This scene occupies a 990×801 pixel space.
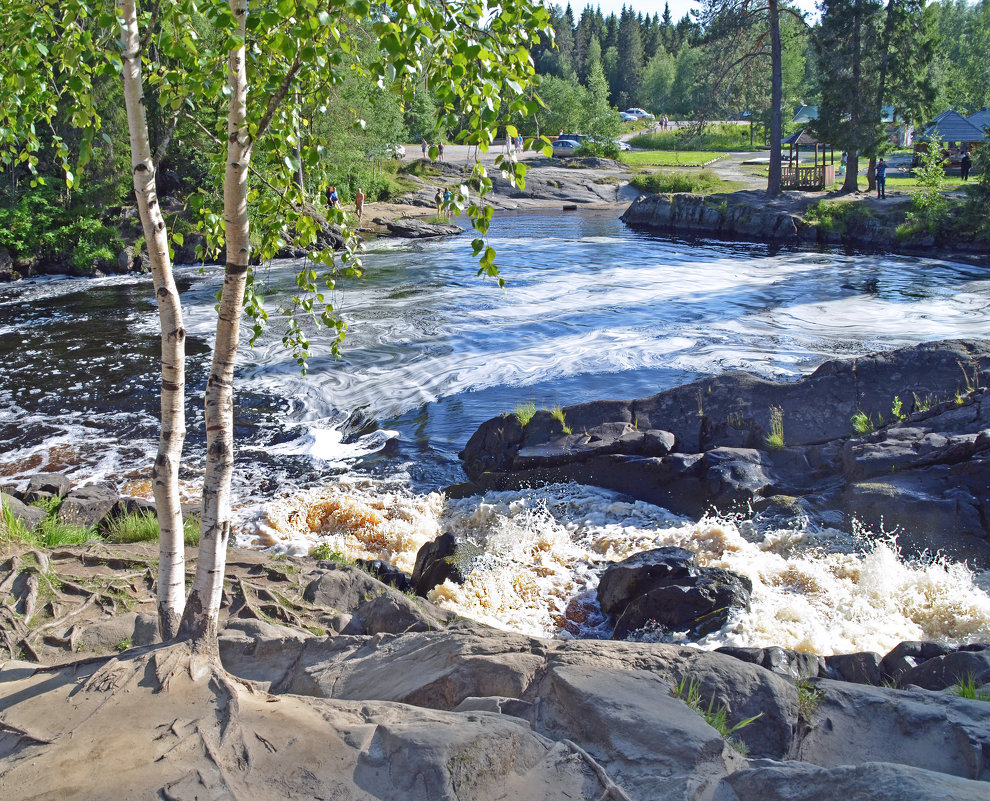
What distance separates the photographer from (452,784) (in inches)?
136

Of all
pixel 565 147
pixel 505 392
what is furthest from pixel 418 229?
pixel 565 147

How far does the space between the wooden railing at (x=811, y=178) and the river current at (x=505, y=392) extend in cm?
1046

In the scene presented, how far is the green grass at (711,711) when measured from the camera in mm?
4164

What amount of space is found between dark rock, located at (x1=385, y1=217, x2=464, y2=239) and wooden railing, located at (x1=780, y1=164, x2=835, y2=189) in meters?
17.5

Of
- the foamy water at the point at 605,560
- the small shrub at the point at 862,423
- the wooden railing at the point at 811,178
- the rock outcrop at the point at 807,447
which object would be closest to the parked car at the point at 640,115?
the wooden railing at the point at 811,178

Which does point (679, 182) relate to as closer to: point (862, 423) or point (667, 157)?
point (667, 157)

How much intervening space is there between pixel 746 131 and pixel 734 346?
6599 centimetres

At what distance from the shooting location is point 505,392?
1602 cm

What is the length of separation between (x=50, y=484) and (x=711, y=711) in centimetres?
958

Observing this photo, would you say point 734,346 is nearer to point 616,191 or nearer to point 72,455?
point 72,455

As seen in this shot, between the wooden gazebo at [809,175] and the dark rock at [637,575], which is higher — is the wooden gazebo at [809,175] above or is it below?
above

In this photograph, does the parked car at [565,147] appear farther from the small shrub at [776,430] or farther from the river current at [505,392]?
the small shrub at [776,430]

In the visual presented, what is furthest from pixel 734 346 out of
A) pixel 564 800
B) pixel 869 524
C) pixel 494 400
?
pixel 564 800

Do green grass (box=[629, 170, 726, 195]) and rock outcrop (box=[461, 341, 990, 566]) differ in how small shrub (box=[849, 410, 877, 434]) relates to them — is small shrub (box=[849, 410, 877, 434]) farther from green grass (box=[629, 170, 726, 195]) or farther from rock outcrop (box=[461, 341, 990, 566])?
green grass (box=[629, 170, 726, 195])
